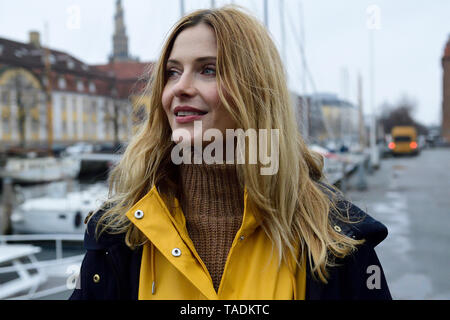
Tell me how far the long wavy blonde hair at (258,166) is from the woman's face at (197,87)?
0.11ft

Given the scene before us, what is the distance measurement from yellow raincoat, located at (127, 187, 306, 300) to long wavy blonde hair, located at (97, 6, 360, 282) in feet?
0.16

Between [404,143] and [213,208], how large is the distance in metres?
37.5

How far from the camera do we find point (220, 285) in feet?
4.92

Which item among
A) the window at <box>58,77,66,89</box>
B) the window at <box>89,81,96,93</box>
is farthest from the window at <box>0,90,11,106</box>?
the window at <box>89,81,96,93</box>

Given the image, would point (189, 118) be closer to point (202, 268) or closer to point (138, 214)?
point (138, 214)

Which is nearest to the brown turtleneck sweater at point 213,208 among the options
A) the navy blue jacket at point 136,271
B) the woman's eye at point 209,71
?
the navy blue jacket at point 136,271

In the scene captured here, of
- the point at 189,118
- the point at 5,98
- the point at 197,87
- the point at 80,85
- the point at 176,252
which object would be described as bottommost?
the point at 176,252

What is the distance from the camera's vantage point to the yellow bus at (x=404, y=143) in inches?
1401

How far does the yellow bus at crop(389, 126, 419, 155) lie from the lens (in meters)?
35.6

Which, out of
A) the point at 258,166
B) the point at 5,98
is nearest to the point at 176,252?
the point at 258,166

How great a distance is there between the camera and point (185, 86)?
5.12 ft

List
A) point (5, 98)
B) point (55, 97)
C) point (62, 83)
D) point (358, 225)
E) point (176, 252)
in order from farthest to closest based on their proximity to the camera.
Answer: point (62, 83)
point (55, 97)
point (5, 98)
point (358, 225)
point (176, 252)

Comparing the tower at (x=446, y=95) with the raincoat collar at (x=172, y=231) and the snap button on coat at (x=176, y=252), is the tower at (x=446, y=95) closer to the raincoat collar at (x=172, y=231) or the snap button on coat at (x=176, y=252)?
the raincoat collar at (x=172, y=231)

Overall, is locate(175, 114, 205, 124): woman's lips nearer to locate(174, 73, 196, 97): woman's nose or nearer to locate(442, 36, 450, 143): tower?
locate(174, 73, 196, 97): woman's nose
